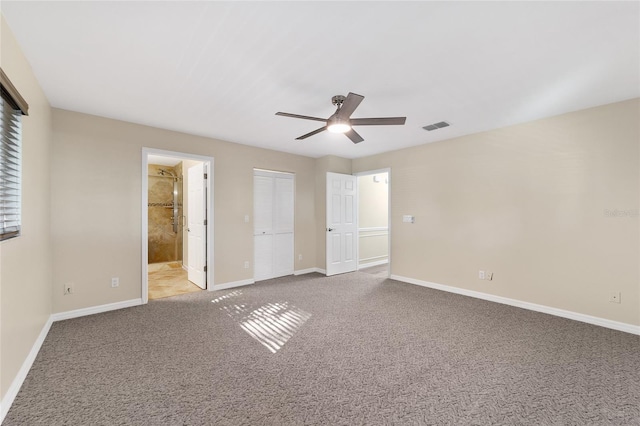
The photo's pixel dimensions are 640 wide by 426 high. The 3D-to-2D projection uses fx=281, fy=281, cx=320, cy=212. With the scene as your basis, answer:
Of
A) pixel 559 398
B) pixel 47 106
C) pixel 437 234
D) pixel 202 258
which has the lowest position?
pixel 559 398

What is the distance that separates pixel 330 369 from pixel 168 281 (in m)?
4.11

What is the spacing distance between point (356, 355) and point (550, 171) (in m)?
3.31

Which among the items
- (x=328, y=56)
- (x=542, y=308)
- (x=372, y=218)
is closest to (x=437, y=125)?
(x=328, y=56)

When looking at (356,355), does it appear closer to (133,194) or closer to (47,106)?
(133,194)

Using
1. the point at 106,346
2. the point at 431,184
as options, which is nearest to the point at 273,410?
the point at 106,346

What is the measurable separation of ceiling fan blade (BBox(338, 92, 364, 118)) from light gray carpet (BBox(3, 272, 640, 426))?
223 cm

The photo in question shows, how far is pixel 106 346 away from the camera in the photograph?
2.67 metres

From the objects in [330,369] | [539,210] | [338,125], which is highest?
[338,125]

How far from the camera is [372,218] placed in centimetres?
672

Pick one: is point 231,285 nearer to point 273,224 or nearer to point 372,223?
point 273,224

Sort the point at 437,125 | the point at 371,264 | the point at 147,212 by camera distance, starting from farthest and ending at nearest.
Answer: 1. the point at 371,264
2. the point at 147,212
3. the point at 437,125

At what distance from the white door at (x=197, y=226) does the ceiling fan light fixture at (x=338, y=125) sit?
2713mm

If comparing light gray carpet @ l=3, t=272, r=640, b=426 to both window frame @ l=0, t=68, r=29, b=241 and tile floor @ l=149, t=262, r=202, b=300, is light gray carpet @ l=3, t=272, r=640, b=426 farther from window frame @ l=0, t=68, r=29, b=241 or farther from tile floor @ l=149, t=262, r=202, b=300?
window frame @ l=0, t=68, r=29, b=241

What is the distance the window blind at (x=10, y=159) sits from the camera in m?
1.82
